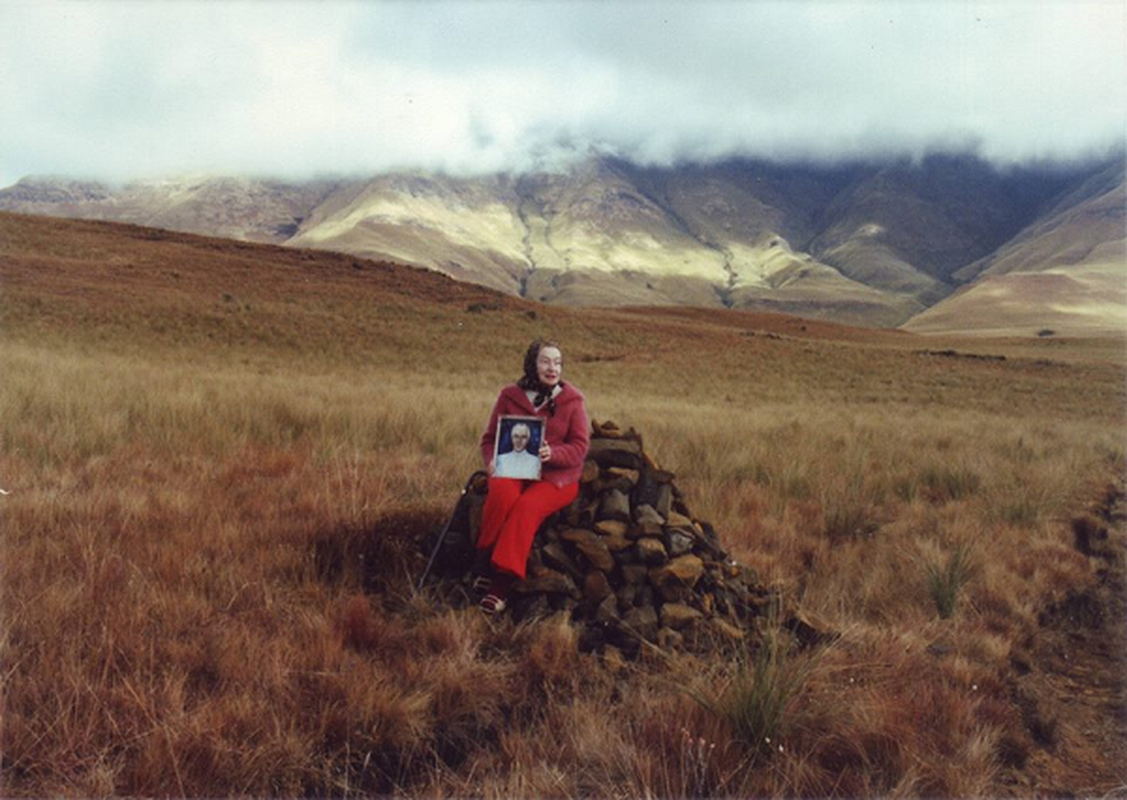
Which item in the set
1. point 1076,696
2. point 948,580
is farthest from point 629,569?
point 1076,696

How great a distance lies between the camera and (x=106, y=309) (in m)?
24.1

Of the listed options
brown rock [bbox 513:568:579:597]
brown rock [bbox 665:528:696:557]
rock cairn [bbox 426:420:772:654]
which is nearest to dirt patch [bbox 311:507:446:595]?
rock cairn [bbox 426:420:772:654]

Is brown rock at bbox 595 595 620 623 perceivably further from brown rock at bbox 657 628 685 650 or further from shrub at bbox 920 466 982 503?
shrub at bbox 920 466 982 503

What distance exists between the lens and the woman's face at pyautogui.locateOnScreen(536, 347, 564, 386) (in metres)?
4.34

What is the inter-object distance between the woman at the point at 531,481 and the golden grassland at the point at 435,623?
1.26ft

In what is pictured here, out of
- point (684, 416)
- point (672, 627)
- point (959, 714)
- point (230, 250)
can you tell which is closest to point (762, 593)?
point (672, 627)

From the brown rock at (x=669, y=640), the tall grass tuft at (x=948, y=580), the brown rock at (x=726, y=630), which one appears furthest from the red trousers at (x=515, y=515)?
the tall grass tuft at (x=948, y=580)

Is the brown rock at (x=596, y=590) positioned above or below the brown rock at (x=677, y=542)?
below

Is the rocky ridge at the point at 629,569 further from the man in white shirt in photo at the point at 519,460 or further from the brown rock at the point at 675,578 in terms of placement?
the man in white shirt in photo at the point at 519,460

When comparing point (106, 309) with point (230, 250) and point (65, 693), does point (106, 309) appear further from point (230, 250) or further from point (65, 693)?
point (65, 693)

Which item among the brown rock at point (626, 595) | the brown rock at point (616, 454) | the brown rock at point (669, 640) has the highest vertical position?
the brown rock at point (616, 454)

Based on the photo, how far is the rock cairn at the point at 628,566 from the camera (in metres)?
3.88

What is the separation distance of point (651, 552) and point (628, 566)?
0.18 metres

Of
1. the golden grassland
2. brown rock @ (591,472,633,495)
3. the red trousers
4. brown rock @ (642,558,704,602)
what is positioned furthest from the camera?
brown rock @ (591,472,633,495)
